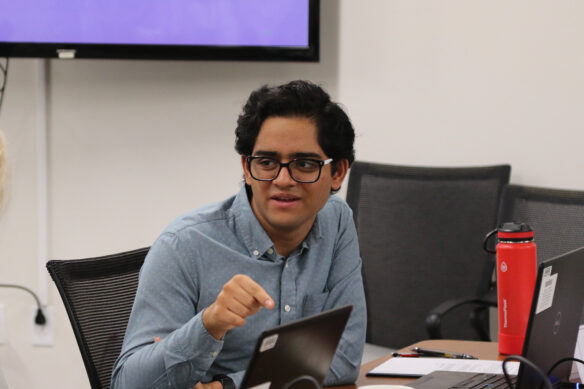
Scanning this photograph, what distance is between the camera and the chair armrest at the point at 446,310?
98.2 inches

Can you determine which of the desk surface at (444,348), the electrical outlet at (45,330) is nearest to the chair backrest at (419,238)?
the desk surface at (444,348)

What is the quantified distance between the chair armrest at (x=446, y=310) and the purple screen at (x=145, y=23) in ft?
3.66

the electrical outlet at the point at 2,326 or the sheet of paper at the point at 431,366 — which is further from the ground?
the sheet of paper at the point at 431,366

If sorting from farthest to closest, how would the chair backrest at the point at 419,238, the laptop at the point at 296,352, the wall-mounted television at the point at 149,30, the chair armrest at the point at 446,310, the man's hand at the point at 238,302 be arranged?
the wall-mounted television at the point at 149,30 → the chair backrest at the point at 419,238 → the chair armrest at the point at 446,310 → the man's hand at the point at 238,302 → the laptop at the point at 296,352

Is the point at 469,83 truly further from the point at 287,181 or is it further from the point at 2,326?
the point at 2,326

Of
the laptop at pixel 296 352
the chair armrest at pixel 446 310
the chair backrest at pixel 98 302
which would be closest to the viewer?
the laptop at pixel 296 352

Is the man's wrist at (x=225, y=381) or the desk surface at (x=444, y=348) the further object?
the desk surface at (x=444, y=348)

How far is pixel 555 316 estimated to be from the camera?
4.75 feet

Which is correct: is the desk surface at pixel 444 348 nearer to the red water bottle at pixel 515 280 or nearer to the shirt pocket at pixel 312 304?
the red water bottle at pixel 515 280

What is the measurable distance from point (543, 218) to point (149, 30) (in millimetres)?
1552

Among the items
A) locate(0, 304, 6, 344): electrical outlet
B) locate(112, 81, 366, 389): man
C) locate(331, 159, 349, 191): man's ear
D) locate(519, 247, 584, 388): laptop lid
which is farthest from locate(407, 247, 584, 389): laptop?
locate(0, 304, 6, 344): electrical outlet

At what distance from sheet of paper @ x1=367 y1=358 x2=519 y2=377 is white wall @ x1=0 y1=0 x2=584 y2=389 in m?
1.30

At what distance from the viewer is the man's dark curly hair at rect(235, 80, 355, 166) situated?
1.69 metres

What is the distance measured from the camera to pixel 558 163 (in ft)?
9.40
